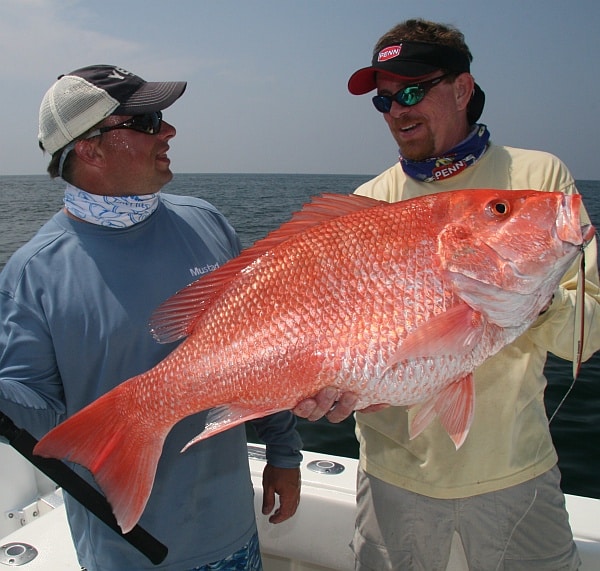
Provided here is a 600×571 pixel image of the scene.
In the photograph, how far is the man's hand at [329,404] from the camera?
181 centimetres

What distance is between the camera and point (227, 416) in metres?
1.86

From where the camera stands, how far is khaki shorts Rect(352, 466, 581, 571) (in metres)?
2.30

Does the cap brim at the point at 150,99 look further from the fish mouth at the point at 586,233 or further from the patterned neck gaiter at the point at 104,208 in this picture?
the fish mouth at the point at 586,233

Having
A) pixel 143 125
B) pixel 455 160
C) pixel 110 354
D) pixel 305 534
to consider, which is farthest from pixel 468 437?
pixel 143 125

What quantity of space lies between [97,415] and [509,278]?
4.60 ft

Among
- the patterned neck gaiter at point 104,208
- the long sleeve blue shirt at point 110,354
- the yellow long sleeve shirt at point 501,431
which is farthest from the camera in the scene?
the yellow long sleeve shirt at point 501,431

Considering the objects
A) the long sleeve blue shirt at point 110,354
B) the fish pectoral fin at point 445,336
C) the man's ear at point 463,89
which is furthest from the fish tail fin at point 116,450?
the man's ear at point 463,89

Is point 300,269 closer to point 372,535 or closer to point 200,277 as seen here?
point 200,277

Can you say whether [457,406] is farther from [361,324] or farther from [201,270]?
[201,270]

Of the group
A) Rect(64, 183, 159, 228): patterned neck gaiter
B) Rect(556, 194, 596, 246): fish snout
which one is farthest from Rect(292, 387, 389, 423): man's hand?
Rect(64, 183, 159, 228): patterned neck gaiter

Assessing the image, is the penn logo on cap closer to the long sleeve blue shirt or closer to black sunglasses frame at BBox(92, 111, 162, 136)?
black sunglasses frame at BBox(92, 111, 162, 136)

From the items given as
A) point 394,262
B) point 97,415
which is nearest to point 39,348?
point 97,415

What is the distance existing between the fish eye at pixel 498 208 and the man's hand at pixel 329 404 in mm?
751

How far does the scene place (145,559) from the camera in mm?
2041
